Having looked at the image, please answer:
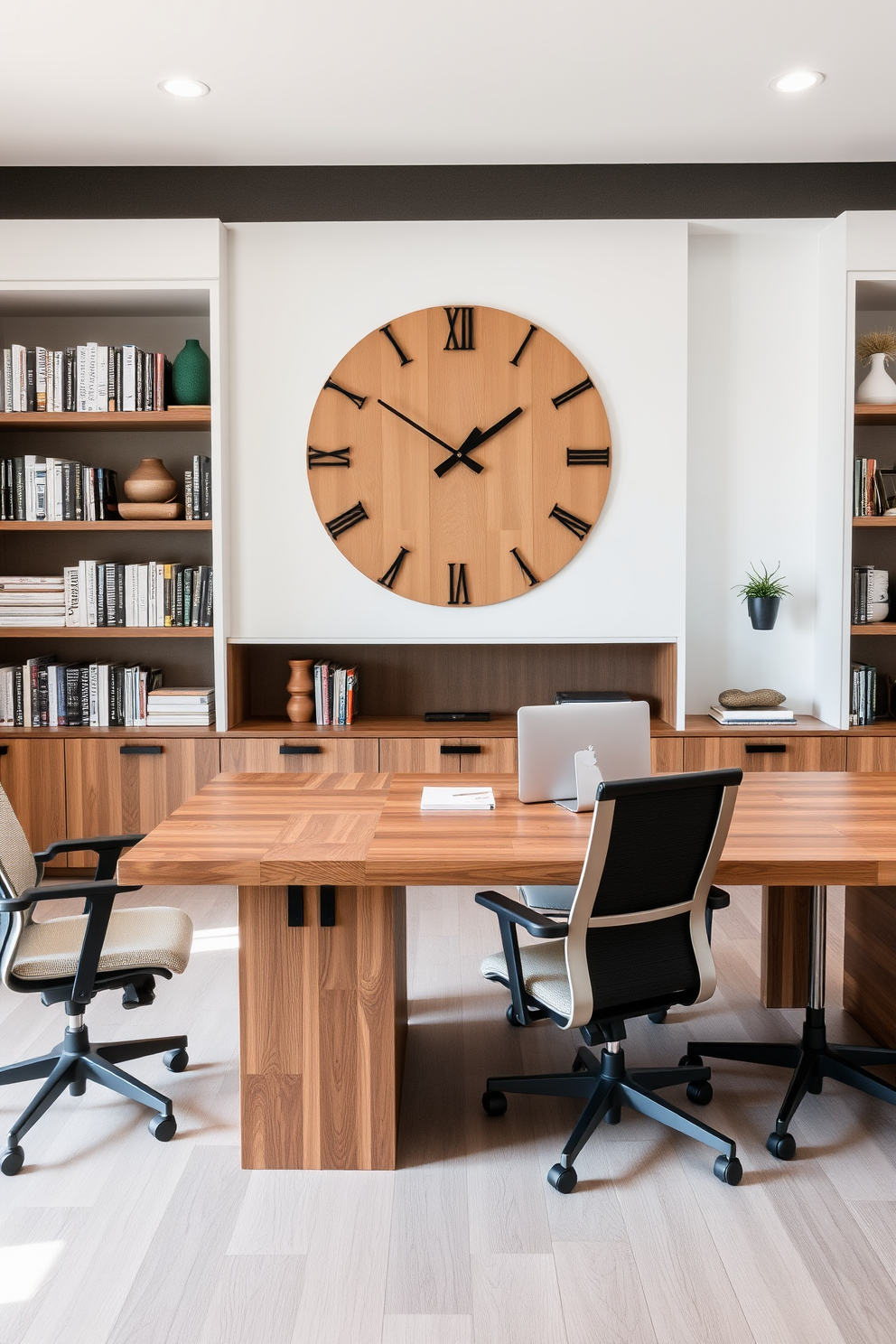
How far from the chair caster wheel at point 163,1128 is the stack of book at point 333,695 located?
7.37 feet

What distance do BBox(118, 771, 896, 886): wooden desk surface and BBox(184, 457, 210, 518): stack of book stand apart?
1.84 m

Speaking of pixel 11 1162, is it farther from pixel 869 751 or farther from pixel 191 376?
pixel 869 751

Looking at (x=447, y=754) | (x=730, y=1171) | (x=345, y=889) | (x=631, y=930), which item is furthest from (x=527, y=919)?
(x=447, y=754)

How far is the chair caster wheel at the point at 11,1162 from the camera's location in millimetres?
2301

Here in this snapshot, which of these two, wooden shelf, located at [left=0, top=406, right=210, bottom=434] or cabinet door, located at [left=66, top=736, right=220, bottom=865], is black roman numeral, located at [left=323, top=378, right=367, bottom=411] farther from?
cabinet door, located at [left=66, top=736, right=220, bottom=865]

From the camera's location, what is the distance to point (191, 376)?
14.3 feet

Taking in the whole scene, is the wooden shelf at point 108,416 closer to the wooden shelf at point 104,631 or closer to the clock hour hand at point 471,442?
the wooden shelf at point 104,631

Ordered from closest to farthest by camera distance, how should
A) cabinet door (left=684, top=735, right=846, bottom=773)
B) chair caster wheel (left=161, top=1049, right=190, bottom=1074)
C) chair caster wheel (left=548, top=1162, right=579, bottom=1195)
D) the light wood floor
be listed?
the light wood floor
chair caster wheel (left=548, top=1162, right=579, bottom=1195)
chair caster wheel (left=161, top=1049, right=190, bottom=1074)
cabinet door (left=684, top=735, right=846, bottom=773)

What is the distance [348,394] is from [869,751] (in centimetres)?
259

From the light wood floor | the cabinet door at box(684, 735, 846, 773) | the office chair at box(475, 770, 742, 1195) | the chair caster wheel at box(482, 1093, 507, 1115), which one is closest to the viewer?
the light wood floor

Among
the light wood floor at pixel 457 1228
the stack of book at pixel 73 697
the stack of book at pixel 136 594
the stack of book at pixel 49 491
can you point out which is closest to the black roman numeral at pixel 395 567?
the stack of book at pixel 136 594

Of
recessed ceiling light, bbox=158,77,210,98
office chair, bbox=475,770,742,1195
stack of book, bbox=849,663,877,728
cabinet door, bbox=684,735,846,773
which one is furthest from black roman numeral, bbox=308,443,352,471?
office chair, bbox=475,770,742,1195

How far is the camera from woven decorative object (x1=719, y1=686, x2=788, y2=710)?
4.47 meters

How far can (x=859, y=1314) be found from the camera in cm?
185
